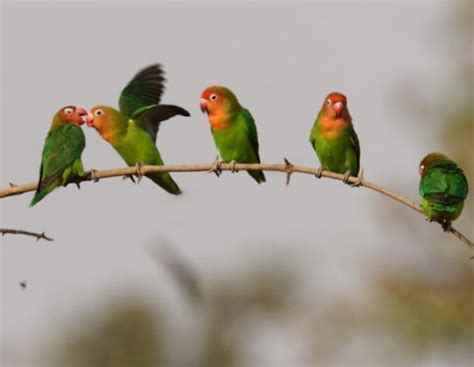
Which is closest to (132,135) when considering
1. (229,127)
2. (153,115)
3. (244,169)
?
(153,115)

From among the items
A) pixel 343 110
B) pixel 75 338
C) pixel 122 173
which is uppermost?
pixel 343 110

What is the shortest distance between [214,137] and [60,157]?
1.80 metres

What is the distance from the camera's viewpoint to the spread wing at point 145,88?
32.1ft

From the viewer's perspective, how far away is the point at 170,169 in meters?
5.87

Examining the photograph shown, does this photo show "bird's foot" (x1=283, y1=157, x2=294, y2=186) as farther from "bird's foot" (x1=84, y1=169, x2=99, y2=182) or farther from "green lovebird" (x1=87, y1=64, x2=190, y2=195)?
"green lovebird" (x1=87, y1=64, x2=190, y2=195)

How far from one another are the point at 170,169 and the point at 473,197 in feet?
88.3

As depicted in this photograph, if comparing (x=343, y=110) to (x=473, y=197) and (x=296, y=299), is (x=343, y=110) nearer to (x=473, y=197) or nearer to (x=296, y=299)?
(x=473, y=197)

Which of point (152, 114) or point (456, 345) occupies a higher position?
point (152, 114)

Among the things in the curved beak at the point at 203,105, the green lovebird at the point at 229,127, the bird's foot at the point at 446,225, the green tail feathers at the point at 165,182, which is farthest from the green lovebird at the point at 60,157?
the bird's foot at the point at 446,225

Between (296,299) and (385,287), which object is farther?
(296,299)

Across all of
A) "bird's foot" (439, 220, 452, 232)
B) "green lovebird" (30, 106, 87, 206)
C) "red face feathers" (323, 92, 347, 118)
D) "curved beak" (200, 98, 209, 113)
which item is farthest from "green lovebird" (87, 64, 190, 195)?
"bird's foot" (439, 220, 452, 232)

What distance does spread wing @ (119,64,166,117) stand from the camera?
9.79 meters

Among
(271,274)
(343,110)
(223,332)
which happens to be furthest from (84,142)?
(271,274)

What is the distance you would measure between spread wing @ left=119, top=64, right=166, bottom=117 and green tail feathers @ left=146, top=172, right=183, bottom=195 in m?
0.73
